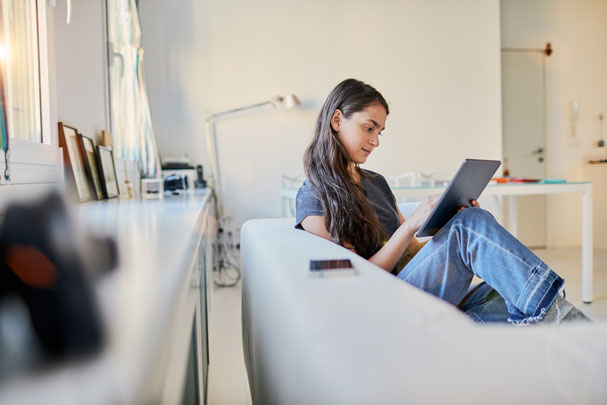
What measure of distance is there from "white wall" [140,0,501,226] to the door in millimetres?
288

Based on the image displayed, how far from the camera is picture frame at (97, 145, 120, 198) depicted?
205cm

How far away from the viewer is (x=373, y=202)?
4.91 ft

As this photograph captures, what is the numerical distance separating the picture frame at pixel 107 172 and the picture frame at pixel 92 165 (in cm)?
2

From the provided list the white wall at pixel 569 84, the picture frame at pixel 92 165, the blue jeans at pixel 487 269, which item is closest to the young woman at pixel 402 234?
the blue jeans at pixel 487 269

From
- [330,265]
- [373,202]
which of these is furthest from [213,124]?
[330,265]

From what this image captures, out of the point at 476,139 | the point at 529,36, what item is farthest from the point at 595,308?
the point at 529,36

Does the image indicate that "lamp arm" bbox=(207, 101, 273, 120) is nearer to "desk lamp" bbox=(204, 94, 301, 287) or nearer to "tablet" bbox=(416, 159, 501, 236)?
"desk lamp" bbox=(204, 94, 301, 287)

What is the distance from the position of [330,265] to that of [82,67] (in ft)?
6.48

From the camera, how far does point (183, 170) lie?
3447 mm

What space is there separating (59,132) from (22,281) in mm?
1504

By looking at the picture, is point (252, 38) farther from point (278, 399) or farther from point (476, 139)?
point (278, 399)

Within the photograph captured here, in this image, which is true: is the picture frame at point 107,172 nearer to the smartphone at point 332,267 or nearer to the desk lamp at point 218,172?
the desk lamp at point 218,172

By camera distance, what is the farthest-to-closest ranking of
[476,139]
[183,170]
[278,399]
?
[476,139] → [183,170] → [278,399]

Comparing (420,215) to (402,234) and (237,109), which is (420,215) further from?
(237,109)
